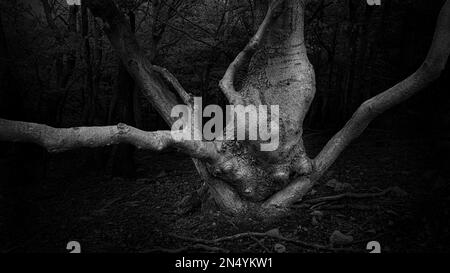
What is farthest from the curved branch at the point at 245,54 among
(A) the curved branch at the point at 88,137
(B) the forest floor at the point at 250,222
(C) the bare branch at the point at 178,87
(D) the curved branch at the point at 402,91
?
(B) the forest floor at the point at 250,222

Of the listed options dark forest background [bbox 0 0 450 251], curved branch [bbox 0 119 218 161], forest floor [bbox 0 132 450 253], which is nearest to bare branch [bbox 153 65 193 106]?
curved branch [bbox 0 119 218 161]

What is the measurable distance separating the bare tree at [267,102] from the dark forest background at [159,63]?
6.24ft

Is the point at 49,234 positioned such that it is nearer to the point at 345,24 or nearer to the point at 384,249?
the point at 384,249

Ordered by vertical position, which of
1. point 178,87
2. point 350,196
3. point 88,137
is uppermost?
point 178,87

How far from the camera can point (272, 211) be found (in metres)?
4.26

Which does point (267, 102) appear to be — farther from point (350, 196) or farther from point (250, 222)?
point (350, 196)

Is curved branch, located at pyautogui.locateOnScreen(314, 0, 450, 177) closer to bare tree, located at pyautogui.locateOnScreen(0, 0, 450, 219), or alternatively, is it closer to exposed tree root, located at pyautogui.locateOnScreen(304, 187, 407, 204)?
bare tree, located at pyautogui.locateOnScreen(0, 0, 450, 219)

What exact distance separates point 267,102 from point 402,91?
1.46 meters

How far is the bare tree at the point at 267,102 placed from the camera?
3.92 m

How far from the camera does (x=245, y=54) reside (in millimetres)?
3924

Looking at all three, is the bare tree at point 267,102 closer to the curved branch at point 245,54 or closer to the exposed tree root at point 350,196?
the curved branch at point 245,54

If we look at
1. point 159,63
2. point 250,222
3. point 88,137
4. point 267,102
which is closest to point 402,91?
point 267,102

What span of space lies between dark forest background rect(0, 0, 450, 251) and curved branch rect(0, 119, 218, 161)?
205 centimetres

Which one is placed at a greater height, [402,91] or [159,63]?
[159,63]
